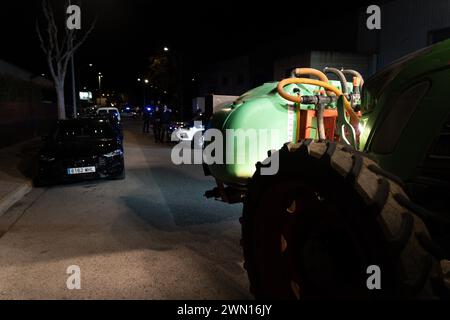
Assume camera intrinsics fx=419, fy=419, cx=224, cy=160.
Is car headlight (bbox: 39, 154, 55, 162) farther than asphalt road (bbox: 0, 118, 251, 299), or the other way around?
car headlight (bbox: 39, 154, 55, 162)

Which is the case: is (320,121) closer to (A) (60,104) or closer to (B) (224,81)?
(A) (60,104)

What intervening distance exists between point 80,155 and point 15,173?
260cm

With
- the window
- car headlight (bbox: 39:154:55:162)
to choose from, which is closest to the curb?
car headlight (bbox: 39:154:55:162)

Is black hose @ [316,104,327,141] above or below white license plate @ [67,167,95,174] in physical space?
above

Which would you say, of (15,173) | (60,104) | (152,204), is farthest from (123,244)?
(60,104)

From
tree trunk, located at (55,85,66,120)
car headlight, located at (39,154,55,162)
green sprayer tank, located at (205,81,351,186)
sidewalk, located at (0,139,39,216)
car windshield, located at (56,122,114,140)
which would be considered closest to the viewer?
green sprayer tank, located at (205,81,351,186)

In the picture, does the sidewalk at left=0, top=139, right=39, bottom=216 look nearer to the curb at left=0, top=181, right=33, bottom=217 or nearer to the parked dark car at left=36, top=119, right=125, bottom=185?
the curb at left=0, top=181, right=33, bottom=217

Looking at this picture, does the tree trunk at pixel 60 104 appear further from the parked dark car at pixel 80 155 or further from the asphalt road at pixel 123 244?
the asphalt road at pixel 123 244

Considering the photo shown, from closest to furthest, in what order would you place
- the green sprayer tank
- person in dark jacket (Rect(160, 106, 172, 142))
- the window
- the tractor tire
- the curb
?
the tractor tire, the green sprayer tank, the curb, person in dark jacket (Rect(160, 106, 172, 142)), the window

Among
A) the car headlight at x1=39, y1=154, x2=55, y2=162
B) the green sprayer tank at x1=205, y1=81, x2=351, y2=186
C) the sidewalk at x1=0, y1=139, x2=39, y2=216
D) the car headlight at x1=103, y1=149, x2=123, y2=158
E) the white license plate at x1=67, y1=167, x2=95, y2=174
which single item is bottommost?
the sidewalk at x1=0, y1=139, x2=39, y2=216

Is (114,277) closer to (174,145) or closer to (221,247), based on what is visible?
(221,247)

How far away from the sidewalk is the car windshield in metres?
1.38

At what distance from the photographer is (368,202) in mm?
1921

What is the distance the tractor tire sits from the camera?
71.6 inches
